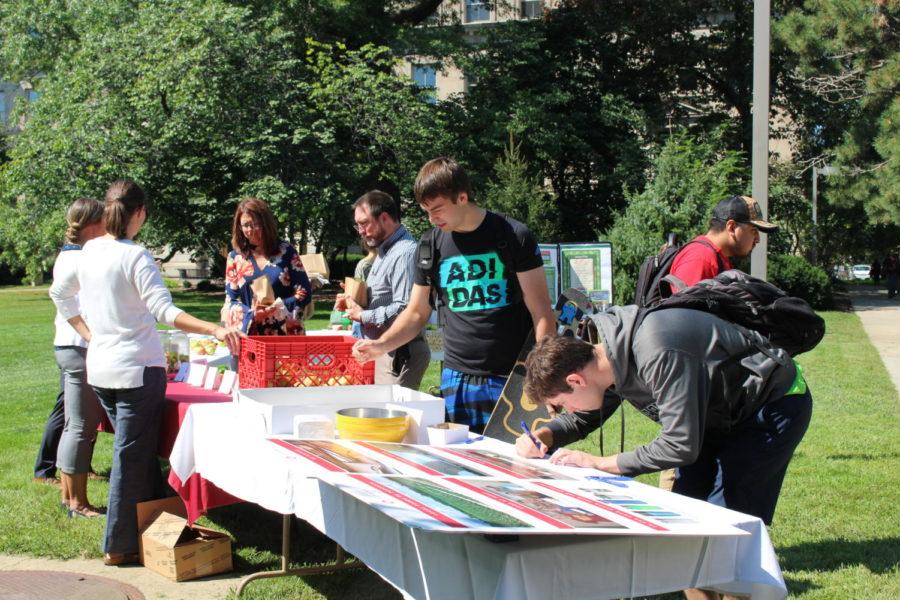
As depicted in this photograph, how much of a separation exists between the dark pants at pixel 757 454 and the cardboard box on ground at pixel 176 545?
8.61 ft

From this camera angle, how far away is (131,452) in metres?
4.59

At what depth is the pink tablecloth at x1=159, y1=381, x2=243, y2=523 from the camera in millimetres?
4125

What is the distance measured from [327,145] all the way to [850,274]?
176 ft

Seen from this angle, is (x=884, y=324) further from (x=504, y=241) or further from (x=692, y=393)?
(x=692, y=393)

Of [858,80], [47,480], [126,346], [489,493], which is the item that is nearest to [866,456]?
[126,346]

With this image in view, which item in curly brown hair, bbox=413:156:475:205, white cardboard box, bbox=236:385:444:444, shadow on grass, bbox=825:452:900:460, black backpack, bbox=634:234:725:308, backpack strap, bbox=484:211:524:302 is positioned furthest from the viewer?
shadow on grass, bbox=825:452:900:460

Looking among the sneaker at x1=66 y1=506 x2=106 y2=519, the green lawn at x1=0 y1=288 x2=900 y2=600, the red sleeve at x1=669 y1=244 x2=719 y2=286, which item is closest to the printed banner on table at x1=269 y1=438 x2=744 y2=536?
the red sleeve at x1=669 y1=244 x2=719 y2=286

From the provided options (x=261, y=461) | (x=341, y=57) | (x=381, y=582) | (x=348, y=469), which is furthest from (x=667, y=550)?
(x=341, y=57)

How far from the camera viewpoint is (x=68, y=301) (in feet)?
17.4

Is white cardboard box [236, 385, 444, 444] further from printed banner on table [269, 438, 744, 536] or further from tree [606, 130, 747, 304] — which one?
tree [606, 130, 747, 304]

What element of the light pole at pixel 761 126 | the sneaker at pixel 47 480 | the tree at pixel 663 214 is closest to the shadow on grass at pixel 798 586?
the light pole at pixel 761 126

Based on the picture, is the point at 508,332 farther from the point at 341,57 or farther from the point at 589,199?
the point at 589,199

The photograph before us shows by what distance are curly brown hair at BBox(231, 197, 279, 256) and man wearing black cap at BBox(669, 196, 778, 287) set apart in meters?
2.21

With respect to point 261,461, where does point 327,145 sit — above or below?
above
